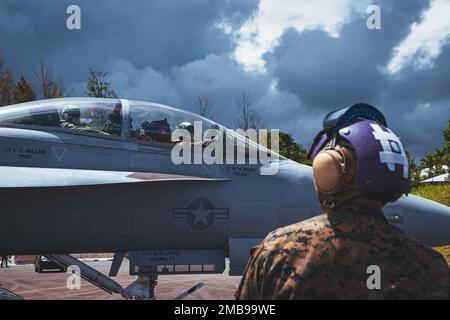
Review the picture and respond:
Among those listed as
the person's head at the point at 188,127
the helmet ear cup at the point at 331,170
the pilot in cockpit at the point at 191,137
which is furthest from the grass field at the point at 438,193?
the helmet ear cup at the point at 331,170

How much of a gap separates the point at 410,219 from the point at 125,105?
13.9 ft

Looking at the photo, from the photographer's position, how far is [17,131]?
20.8ft

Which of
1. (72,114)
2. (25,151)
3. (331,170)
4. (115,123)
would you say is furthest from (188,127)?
(331,170)

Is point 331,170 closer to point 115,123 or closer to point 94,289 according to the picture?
point 115,123

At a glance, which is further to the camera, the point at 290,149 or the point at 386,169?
the point at 290,149

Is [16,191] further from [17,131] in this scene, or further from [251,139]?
[251,139]

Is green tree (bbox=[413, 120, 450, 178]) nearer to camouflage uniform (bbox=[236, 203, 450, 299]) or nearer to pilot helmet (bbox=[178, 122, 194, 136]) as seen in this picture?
pilot helmet (bbox=[178, 122, 194, 136])

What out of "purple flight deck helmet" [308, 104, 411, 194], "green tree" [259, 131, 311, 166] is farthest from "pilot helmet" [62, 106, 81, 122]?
"green tree" [259, 131, 311, 166]

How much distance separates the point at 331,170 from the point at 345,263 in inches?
15.1

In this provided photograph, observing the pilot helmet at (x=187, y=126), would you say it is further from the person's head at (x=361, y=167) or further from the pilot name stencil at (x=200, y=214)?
the person's head at (x=361, y=167)

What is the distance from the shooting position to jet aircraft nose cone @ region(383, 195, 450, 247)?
6324 mm

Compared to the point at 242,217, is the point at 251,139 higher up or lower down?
higher up

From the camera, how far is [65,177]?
5.88 meters
